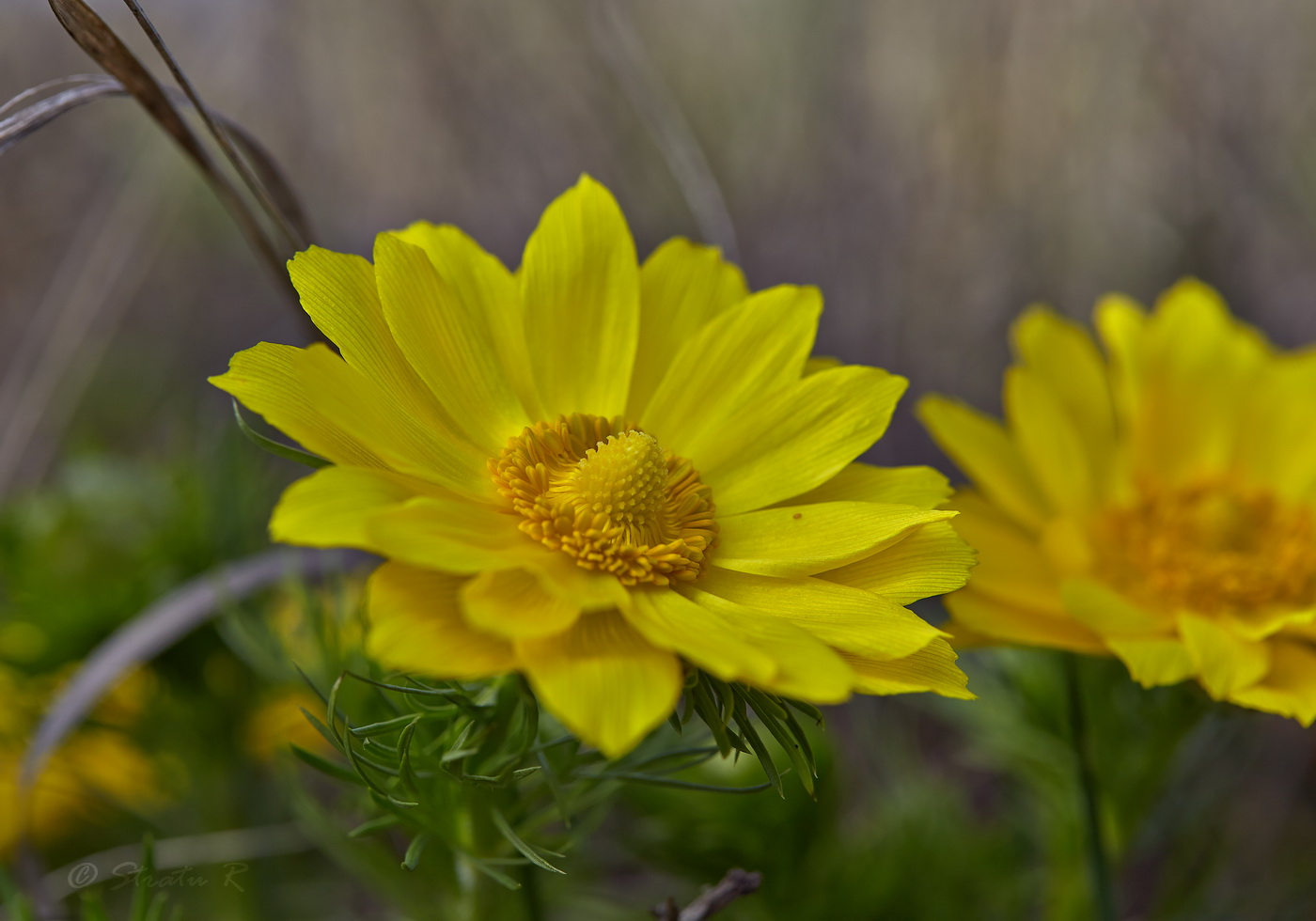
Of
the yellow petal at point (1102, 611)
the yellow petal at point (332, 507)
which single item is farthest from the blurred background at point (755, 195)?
the yellow petal at point (332, 507)

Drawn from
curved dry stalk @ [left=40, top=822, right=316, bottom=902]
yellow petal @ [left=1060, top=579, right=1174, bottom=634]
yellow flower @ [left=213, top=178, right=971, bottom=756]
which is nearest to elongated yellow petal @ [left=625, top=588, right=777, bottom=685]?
yellow flower @ [left=213, top=178, right=971, bottom=756]

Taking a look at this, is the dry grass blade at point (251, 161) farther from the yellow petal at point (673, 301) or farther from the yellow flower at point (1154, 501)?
the yellow flower at point (1154, 501)

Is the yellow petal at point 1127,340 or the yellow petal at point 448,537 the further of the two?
the yellow petal at point 1127,340

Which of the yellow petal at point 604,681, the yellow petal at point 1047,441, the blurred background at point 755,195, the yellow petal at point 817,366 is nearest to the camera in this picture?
the yellow petal at point 604,681

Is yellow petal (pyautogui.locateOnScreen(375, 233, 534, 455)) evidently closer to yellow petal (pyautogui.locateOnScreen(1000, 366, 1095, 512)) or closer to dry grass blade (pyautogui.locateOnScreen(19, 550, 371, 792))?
dry grass blade (pyautogui.locateOnScreen(19, 550, 371, 792))

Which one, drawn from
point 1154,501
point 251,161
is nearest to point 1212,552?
point 1154,501

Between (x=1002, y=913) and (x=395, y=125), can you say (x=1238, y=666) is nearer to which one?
(x=1002, y=913)

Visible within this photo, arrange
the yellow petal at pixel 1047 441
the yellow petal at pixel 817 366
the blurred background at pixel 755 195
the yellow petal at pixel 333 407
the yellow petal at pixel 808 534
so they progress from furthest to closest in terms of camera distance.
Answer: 1. the blurred background at pixel 755 195
2. the yellow petal at pixel 1047 441
3. the yellow petal at pixel 817 366
4. the yellow petal at pixel 808 534
5. the yellow petal at pixel 333 407
